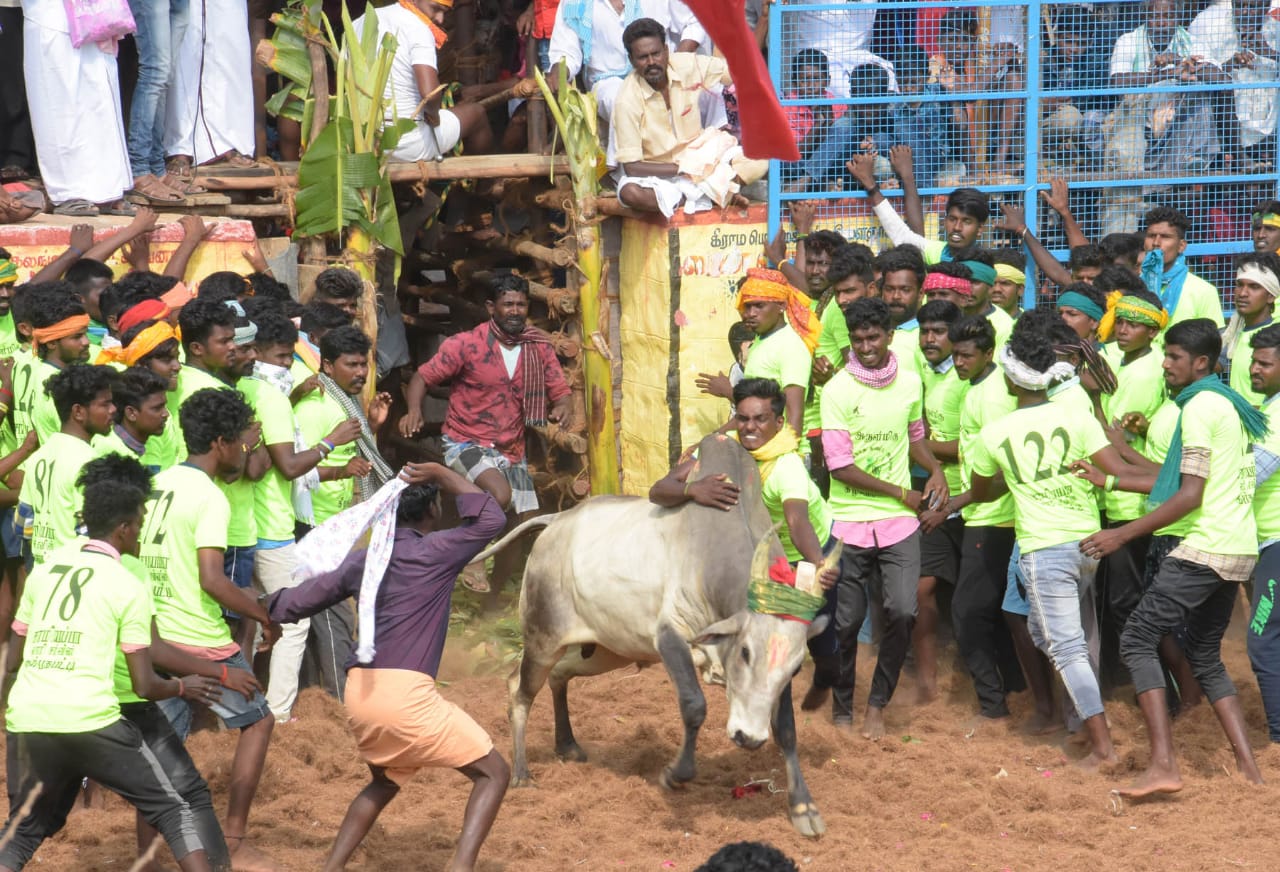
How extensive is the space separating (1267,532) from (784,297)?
3004 millimetres

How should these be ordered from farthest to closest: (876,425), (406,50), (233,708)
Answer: (406,50)
(876,425)
(233,708)

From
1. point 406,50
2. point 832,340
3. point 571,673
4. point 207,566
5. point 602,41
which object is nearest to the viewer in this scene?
point 207,566

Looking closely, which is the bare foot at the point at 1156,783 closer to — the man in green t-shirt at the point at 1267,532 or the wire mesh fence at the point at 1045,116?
the man in green t-shirt at the point at 1267,532

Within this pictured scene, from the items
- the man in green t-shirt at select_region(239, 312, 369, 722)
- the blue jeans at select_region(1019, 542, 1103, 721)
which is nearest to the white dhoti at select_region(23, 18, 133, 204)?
the man in green t-shirt at select_region(239, 312, 369, 722)

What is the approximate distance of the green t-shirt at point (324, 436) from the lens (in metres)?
8.50

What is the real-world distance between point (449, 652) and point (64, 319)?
371 cm

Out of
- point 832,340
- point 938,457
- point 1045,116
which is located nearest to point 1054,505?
point 938,457

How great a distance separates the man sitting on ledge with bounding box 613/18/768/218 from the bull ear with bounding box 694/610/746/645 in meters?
4.53

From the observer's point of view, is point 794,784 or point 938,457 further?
point 938,457

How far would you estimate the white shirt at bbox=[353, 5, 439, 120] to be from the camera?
37.9 feet

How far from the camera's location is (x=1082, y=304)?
9375 millimetres

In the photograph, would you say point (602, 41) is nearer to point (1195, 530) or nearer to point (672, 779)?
point (1195, 530)

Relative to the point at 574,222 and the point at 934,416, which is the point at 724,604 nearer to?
the point at 934,416

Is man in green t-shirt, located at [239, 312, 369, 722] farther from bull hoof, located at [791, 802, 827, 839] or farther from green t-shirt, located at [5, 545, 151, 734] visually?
bull hoof, located at [791, 802, 827, 839]
